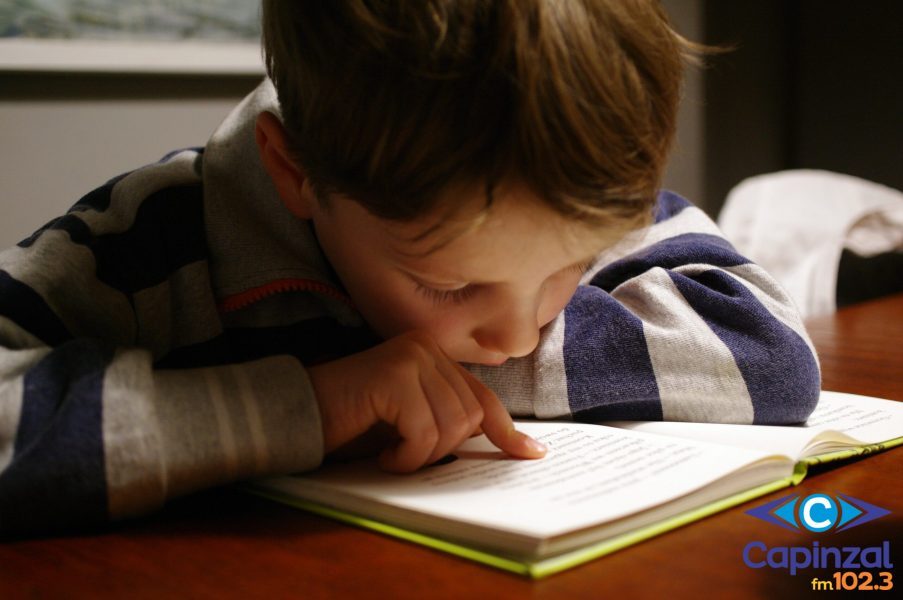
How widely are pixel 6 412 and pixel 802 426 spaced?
1.61 ft

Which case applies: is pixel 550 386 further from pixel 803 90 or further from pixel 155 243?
pixel 803 90

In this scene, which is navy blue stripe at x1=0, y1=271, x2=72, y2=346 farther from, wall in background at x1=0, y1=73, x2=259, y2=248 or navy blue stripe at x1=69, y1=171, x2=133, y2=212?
wall in background at x1=0, y1=73, x2=259, y2=248

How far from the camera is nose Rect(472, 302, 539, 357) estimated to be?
58cm

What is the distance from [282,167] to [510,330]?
0.20 metres

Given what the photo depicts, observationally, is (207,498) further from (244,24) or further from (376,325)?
(244,24)

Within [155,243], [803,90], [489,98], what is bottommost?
[803,90]

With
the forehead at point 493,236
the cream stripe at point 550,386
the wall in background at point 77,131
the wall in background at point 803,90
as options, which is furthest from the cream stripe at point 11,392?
the wall in background at point 803,90

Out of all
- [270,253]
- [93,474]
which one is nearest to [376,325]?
[270,253]

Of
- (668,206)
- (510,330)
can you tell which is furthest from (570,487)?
(668,206)

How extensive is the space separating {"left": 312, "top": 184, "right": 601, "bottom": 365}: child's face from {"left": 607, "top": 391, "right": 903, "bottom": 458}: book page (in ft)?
0.38

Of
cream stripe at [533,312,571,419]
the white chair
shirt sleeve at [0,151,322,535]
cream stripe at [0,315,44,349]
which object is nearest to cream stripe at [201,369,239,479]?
shirt sleeve at [0,151,322,535]

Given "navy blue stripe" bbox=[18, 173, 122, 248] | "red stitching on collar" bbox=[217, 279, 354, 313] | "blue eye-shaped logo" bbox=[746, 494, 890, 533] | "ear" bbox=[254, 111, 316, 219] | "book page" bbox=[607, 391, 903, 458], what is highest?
"ear" bbox=[254, 111, 316, 219]

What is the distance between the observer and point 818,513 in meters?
0.49

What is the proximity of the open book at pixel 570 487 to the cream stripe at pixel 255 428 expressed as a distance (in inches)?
1.0
